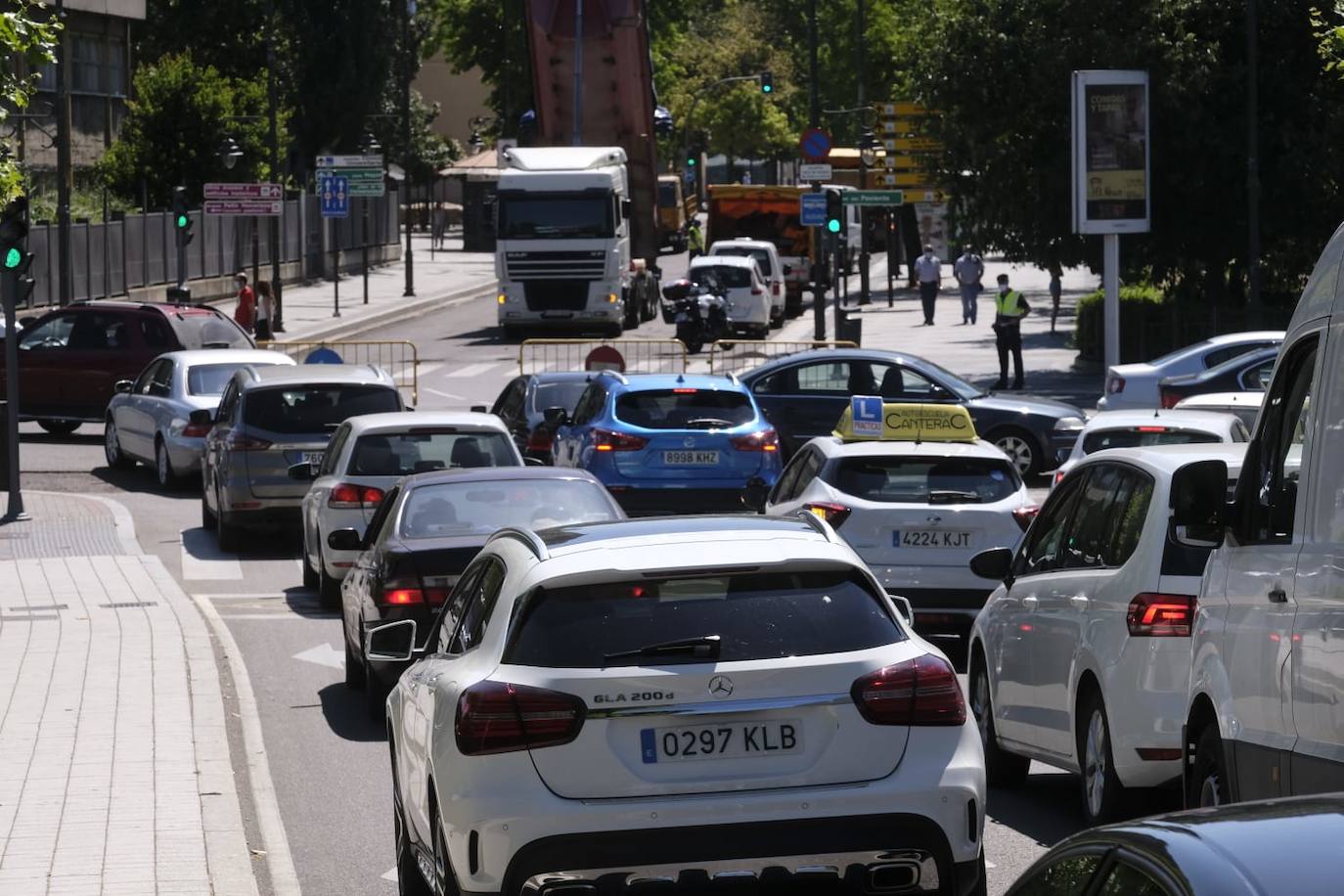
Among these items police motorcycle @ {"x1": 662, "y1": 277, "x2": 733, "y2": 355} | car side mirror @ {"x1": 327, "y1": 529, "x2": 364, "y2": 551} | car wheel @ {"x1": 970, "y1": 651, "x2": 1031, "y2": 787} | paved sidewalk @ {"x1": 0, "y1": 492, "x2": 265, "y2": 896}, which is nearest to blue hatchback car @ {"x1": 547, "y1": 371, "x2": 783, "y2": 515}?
paved sidewalk @ {"x1": 0, "y1": 492, "x2": 265, "y2": 896}

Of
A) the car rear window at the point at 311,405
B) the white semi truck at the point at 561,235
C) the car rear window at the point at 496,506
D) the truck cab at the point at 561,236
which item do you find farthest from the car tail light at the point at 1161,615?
the truck cab at the point at 561,236

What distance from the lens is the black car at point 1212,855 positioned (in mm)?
3057

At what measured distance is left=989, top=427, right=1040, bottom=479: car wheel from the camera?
2592 centimetres

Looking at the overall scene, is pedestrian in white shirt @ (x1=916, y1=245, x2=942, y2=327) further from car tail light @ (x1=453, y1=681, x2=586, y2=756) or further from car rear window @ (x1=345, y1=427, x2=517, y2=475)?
car tail light @ (x1=453, y1=681, x2=586, y2=756)

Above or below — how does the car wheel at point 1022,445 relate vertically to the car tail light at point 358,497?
below

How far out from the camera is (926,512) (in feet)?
47.9

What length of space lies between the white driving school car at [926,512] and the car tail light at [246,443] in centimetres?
727

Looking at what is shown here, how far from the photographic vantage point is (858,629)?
→ 6.82 m

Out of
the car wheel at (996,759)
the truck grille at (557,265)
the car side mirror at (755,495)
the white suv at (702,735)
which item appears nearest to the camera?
the white suv at (702,735)

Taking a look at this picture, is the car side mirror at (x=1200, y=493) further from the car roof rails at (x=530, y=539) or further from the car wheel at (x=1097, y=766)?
the car wheel at (x=1097, y=766)

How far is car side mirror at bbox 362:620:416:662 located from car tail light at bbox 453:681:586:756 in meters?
1.88

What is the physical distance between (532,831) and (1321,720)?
7.51ft

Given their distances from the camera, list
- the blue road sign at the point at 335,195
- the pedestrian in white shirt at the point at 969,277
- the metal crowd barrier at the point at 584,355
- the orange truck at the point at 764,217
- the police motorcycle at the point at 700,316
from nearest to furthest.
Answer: the metal crowd barrier at the point at 584,355 → the police motorcycle at the point at 700,316 → the pedestrian in white shirt at the point at 969,277 → the blue road sign at the point at 335,195 → the orange truck at the point at 764,217

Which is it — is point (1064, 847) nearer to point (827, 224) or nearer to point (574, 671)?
point (574, 671)
